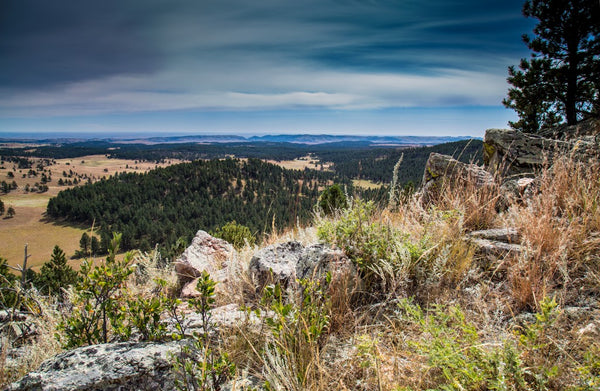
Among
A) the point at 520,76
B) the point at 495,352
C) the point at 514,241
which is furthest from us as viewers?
the point at 520,76

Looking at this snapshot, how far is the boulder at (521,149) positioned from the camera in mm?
5074

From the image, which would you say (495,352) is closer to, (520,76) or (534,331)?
(534,331)

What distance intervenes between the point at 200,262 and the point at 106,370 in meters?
3.44

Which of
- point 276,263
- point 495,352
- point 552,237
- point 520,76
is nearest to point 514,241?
point 552,237

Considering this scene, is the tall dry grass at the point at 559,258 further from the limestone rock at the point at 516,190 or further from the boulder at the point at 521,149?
the boulder at the point at 521,149

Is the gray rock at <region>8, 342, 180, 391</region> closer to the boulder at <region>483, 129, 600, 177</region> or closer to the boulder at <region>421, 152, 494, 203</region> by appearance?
the boulder at <region>421, 152, 494, 203</region>

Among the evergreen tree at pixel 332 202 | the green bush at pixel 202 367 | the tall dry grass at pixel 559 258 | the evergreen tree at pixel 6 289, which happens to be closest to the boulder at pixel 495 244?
the tall dry grass at pixel 559 258

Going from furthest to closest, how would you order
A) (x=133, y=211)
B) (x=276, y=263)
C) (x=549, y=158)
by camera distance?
(x=133, y=211)
(x=549, y=158)
(x=276, y=263)

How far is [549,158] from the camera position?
5.26 meters

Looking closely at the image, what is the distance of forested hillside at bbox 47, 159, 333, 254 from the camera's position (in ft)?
392

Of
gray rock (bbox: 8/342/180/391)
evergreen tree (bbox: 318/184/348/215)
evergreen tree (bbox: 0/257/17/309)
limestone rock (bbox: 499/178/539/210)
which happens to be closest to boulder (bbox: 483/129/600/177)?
limestone rock (bbox: 499/178/539/210)

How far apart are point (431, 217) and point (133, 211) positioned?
523 feet

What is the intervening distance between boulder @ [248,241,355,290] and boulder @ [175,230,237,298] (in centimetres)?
88

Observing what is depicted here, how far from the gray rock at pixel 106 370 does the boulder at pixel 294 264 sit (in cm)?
114
